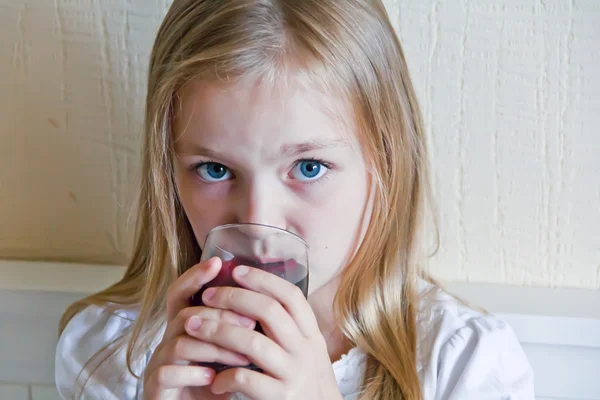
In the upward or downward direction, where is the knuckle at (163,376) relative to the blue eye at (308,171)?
downward

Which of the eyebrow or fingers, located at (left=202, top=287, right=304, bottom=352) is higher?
the eyebrow

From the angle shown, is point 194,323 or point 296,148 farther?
point 296,148

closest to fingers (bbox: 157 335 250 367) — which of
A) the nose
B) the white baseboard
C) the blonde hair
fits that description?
the nose

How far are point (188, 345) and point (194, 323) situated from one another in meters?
0.02

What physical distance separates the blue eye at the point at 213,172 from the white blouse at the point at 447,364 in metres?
0.30

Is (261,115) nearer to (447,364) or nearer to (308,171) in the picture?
(308,171)

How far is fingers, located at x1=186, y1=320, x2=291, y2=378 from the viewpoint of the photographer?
1.71 feet

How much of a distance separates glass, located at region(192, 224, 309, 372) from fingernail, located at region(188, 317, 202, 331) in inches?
0.9

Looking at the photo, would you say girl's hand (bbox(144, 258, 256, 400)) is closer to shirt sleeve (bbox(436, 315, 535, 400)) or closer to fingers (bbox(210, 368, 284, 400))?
fingers (bbox(210, 368, 284, 400))

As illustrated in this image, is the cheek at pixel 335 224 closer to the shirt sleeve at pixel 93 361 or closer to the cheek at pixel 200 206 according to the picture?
the cheek at pixel 200 206

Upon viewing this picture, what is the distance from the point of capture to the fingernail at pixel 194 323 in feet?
1.74

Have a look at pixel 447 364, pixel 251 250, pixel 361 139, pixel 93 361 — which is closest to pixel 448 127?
pixel 361 139

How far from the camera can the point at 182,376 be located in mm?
546

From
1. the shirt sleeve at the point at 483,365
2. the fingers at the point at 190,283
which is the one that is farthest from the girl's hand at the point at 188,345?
the shirt sleeve at the point at 483,365
